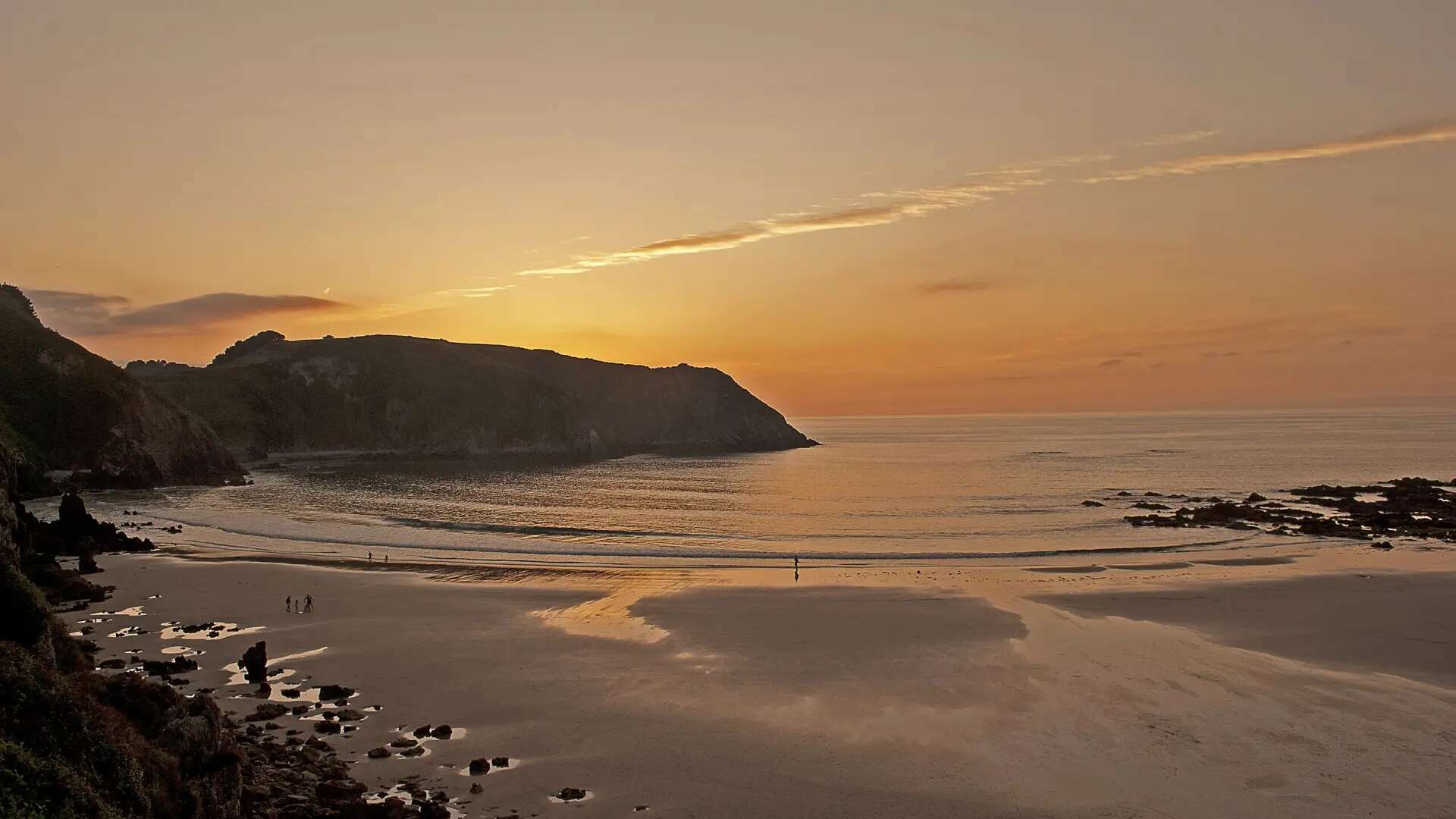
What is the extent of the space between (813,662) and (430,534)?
131 feet

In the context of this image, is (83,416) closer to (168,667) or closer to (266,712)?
(168,667)

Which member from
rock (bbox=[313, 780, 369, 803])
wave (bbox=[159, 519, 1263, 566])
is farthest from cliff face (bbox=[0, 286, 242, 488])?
rock (bbox=[313, 780, 369, 803])

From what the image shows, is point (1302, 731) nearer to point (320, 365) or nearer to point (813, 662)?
point (813, 662)

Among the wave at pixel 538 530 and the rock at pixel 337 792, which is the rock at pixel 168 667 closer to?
the rock at pixel 337 792

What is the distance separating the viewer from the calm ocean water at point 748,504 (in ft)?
179

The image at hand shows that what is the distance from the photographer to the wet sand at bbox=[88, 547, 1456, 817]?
16.9 m

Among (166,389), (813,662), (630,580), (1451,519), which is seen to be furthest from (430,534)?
(166,389)

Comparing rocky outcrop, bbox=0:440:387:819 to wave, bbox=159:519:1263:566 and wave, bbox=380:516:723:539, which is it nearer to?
wave, bbox=159:519:1263:566

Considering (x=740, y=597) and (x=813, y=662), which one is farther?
(x=740, y=597)

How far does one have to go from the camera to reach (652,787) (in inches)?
664

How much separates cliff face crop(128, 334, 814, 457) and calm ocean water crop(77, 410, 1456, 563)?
33385 mm

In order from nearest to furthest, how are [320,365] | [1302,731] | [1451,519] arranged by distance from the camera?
[1302,731]
[1451,519]
[320,365]

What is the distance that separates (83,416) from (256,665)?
8480 centimetres

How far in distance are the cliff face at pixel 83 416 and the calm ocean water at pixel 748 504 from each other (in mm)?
6719
